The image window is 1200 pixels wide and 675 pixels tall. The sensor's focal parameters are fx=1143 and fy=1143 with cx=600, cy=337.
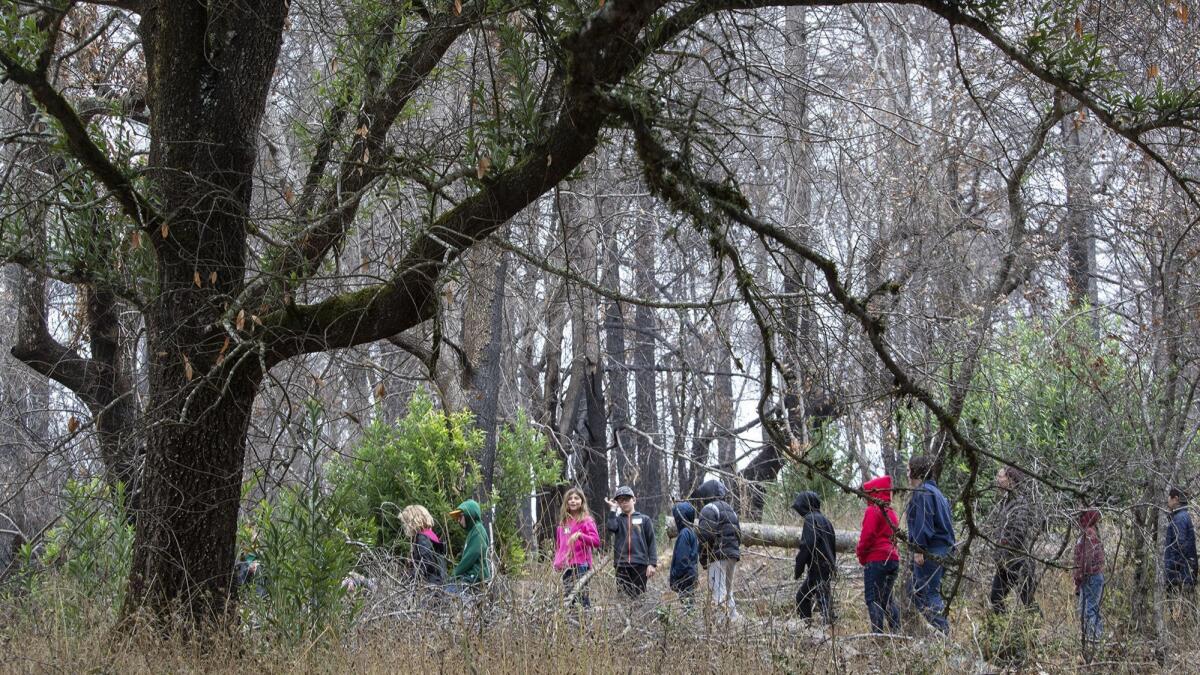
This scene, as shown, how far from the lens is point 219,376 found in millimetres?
6219

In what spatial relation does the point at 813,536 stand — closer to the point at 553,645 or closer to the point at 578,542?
the point at 578,542

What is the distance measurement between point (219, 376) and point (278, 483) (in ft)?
4.02

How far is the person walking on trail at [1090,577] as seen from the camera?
8016 mm

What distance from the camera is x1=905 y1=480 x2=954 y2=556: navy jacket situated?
888 centimetres

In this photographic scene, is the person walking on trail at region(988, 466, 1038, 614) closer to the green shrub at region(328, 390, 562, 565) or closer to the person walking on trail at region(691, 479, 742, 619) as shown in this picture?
the person walking on trail at region(691, 479, 742, 619)

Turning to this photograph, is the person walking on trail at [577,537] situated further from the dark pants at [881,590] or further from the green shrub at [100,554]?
the green shrub at [100,554]

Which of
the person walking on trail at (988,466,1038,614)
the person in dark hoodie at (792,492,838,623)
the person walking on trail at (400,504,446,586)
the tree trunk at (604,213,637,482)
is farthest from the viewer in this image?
the tree trunk at (604,213,637,482)

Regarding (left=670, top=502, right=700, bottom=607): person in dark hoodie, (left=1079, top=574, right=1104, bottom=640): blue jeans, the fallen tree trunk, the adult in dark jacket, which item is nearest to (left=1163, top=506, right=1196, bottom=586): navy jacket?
the adult in dark jacket

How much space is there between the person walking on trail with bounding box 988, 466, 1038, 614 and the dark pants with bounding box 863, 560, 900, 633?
783 millimetres

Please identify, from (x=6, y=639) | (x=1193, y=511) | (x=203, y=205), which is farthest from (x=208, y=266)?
(x=1193, y=511)

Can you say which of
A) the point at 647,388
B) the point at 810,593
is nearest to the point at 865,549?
the point at 810,593

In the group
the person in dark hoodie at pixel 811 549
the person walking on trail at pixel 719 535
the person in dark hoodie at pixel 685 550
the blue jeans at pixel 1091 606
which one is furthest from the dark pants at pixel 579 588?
the blue jeans at pixel 1091 606

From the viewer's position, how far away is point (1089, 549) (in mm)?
8203

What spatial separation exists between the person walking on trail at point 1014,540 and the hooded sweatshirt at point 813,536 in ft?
4.23
